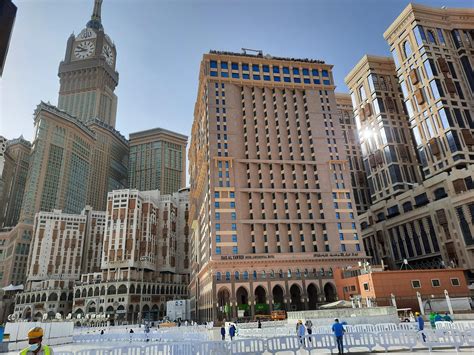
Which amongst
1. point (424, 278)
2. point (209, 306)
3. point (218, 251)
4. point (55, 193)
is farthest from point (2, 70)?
point (55, 193)

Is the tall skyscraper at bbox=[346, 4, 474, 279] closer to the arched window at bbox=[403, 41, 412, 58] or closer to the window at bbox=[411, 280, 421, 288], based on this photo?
the arched window at bbox=[403, 41, 412, 58]

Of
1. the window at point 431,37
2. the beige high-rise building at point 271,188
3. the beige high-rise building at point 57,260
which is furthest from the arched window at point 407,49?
the beige high-rise building at point 57,260

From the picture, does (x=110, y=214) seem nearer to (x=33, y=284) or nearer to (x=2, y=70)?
(x=33, y=284)

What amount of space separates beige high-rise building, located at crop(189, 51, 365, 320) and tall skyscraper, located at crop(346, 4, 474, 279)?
19.2 meters

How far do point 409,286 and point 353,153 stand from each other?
3527 inches

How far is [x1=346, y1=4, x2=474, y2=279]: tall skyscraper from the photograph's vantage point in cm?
8344

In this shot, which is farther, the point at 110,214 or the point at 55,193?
the point at 55,193

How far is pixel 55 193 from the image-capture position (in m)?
177

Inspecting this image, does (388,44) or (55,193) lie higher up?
(388,44)

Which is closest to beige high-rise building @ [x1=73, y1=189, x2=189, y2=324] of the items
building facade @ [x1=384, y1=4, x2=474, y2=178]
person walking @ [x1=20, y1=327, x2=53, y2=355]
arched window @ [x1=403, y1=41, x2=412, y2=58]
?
building facade @ [x1=384, y1=4, x2=474, y2=178]

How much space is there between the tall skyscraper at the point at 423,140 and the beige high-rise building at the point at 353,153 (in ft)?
49.7

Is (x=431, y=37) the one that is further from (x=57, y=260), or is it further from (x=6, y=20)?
(x=57, y=260)

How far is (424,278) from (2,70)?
71.4 m

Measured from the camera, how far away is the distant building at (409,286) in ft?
194
